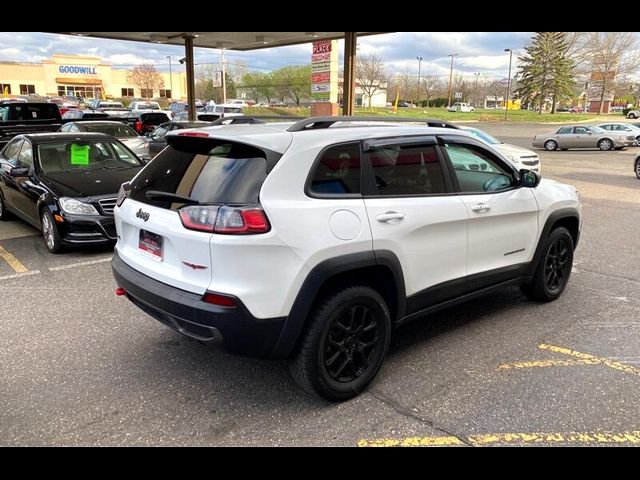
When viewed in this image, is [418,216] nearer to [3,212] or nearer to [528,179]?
[528,179]

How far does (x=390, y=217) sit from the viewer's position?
10.8ft

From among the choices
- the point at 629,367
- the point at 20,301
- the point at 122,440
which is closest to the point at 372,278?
the point at 122,440

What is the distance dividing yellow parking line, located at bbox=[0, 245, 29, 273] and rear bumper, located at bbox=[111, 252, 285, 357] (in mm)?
3815

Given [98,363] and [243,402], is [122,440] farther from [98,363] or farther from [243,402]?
[98,363]

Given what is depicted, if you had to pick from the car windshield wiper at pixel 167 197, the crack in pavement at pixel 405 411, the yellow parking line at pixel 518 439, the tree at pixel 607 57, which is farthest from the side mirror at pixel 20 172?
the tree at pixel 607 57

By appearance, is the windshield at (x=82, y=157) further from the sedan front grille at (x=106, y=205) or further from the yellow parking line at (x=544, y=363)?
the yellow parking line at (x=544, y=363)

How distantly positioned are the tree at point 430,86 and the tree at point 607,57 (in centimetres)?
4316

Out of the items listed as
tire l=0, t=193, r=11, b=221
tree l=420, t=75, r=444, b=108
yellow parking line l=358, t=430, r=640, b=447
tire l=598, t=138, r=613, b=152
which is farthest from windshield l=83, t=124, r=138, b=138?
tree l=420, t=75, r=444, b=108

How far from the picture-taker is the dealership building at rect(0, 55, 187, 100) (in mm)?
89938

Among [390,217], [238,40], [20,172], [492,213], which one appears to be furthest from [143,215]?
[238,40]

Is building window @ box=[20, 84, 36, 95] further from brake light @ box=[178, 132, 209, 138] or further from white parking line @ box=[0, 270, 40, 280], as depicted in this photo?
brake light @ box=[178, 132, 209, 138]

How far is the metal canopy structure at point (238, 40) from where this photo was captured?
13.5 metres

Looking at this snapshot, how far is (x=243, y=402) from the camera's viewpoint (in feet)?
10.7
